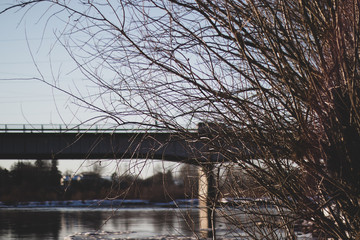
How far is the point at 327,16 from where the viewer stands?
3.97 meters

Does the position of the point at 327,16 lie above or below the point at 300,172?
above

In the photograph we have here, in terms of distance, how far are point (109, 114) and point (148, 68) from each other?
487 mm

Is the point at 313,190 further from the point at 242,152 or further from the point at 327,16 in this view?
the point at 327,16

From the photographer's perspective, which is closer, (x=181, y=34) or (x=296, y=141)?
(x=296, y=141)

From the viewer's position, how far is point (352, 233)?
3.94 meters

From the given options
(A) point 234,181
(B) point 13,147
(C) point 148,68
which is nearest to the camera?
(C) point 148,68

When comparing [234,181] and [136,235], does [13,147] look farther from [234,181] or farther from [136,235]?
[234,181]

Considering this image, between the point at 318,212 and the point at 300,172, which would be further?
the point at 300,172

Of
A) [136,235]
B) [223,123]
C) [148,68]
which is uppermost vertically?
[148,68]

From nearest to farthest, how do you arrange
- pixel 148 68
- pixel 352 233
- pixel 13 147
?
pixel 352 233 < pixel 148 68 < pixel 13 147

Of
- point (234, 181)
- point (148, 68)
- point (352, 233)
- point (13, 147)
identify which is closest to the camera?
point (352, 233)

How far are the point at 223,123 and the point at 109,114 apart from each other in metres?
0.97

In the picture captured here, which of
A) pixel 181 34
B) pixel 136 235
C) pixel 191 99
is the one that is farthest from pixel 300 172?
pixel 136 235

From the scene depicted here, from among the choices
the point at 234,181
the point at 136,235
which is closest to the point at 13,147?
the point at 136,235
